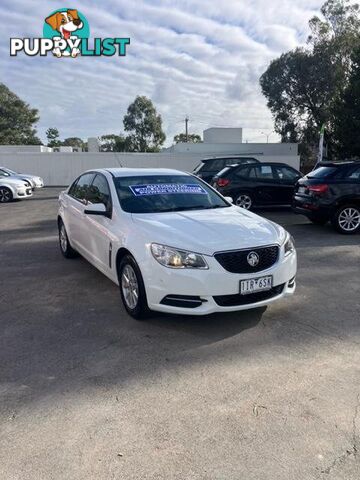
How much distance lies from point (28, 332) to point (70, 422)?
1.68 meters

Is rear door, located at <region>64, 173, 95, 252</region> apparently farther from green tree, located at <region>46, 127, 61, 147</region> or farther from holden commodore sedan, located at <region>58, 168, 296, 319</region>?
green tree, located at <region>46, 127, 61, 147</region>

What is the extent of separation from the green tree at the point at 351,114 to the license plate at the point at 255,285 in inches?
950

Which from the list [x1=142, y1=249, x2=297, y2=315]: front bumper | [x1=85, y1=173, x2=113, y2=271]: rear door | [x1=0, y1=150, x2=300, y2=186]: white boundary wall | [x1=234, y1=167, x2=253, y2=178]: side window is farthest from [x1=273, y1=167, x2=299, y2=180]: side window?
[x1=0, y1=150, x2=300, y2=186]: white boundary wall

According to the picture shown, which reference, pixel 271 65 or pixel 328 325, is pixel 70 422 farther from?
pixel 271 65

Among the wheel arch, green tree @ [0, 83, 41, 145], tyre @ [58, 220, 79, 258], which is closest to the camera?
tyre @ [58, 220, 79, 258]

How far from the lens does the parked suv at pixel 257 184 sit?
1195 cm

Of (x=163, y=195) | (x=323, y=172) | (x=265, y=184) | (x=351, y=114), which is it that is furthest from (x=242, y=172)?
(x=351, y=114)

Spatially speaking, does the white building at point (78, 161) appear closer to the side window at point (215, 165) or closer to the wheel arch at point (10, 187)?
the wheel arch at point (10, 187)

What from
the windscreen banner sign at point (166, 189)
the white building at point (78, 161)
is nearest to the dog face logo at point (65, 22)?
the white building at point (78, 161)

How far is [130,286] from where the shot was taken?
4.53m

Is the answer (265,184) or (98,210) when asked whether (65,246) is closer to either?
(98,210)

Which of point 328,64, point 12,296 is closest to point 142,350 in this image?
point 12,296

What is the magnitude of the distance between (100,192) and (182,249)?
2134mm

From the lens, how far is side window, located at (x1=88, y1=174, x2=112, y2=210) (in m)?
5.40
